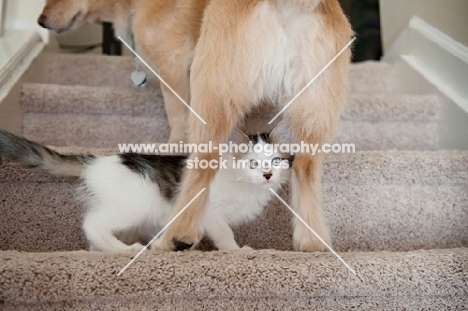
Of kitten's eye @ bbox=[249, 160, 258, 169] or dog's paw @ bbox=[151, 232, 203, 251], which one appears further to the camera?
kitten's eye @ bbox=[249, 160, 258, 169]

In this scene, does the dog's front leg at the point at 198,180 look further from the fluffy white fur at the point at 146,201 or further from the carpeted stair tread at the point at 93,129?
the carpeted stair tread at the point at 93,129

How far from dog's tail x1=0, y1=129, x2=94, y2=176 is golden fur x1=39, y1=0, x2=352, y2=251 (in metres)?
0.31

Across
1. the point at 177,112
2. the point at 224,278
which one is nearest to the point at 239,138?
the point at 177,112

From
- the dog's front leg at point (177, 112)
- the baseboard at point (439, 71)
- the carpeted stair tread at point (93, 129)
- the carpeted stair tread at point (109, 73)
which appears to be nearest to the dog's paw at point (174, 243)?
the dog's front leg at point (177, 112)

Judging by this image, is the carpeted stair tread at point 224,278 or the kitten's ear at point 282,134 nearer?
the carpeted stair tread at point 224,278

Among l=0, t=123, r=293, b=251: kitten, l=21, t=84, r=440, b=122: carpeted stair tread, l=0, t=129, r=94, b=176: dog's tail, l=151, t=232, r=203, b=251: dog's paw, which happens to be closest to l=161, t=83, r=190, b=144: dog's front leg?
l=21, t=84, r=440, b=122: carpeted stair tread

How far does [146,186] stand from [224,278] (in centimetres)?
41

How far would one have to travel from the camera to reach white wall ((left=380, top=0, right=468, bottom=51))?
5.25ft

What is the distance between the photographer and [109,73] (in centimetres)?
196

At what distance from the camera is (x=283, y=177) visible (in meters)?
1.27

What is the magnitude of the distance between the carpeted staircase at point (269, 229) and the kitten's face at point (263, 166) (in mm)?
85

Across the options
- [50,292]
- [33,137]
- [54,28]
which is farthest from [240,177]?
[54,28]

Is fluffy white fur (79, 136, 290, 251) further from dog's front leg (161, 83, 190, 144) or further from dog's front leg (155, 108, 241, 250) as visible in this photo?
dog's front leg (161, 83, 190, 144)

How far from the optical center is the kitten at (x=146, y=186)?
1116 mm
